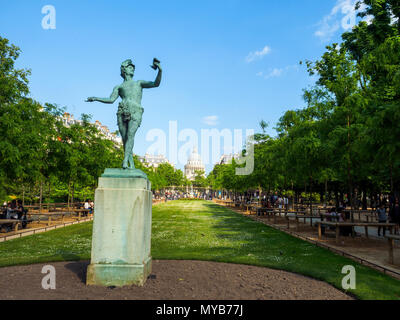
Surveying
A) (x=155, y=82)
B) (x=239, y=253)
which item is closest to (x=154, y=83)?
(x=155, y=82)

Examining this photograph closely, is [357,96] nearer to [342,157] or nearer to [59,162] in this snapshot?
[342,157]

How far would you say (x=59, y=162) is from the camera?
66.2 feet

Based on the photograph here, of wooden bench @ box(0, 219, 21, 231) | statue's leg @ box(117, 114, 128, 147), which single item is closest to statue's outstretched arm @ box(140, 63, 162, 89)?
statue's leg @ box(117, 114, 128, 147)

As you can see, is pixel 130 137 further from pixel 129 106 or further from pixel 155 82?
pixel 155 82

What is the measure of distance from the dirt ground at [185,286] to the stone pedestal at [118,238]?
29 cm

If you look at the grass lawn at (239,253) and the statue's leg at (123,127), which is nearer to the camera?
the grass lawn at (239,253)

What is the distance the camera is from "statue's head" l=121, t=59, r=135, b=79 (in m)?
7.95

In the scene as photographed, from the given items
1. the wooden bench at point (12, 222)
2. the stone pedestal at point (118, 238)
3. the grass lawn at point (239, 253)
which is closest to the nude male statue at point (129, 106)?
the stone pedestal at point (118, 238)

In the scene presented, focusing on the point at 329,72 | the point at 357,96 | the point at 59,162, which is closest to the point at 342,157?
the point at 357,96

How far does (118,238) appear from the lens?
6.79m

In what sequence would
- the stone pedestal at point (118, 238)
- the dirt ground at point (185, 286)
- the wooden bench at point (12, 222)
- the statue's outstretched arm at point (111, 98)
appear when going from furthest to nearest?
the wooden bench at point (12, 222) < the statue's outstretched arm at point (111, 98) < the stone pedestal at point (118, 238) < the dirt ground at point (185, 286)

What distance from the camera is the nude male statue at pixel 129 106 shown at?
7.51m

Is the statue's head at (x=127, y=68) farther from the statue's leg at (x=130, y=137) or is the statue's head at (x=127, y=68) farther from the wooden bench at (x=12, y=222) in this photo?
the wooden bench at (x=12, y=222)

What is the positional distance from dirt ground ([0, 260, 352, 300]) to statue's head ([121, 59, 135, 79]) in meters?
4.77
